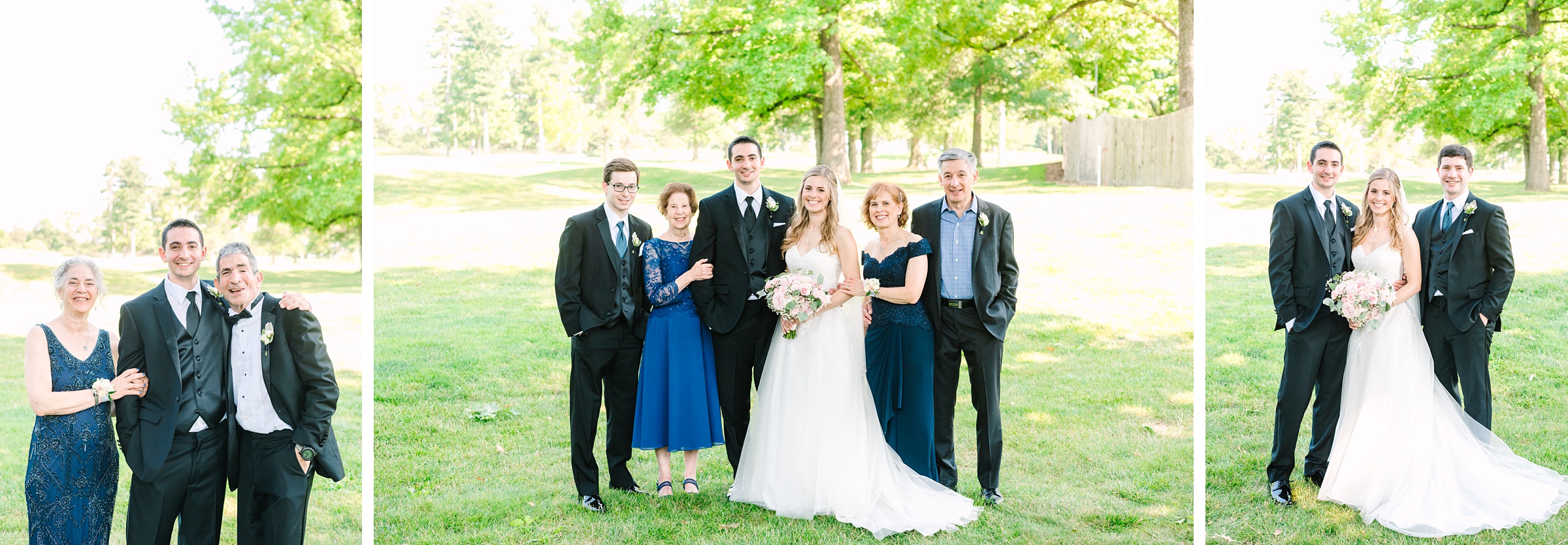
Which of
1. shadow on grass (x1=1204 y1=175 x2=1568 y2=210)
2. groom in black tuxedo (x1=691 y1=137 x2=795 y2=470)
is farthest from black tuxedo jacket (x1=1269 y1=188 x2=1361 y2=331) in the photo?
shadow on grass (x1=1204 y1=175 x2=1568 y2=210)

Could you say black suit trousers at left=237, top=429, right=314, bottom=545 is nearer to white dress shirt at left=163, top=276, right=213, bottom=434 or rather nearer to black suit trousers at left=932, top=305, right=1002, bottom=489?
white dress shirt at left=163, top=276, right=213, bottom=434

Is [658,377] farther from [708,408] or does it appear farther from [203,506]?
[203,506]

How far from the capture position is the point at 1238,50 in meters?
16.9

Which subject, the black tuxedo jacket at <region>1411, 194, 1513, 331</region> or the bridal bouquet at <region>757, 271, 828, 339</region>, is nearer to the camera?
the bridal bouquet at <region>757, 271, 828, 339</region>

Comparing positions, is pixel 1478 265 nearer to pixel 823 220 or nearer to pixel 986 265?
pixel 986 265

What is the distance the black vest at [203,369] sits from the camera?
4.15 m

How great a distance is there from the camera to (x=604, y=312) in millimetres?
5180

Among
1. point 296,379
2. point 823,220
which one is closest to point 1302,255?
point 823,220

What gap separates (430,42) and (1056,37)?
29.9 m

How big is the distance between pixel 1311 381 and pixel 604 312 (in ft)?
12.0

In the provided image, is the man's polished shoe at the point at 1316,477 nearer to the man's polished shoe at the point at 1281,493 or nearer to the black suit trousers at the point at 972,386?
the man's polished shoe at the point at 1281,493

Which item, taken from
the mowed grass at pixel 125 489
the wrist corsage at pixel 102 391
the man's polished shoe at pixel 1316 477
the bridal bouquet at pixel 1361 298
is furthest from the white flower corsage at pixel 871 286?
the wrist corsage at pixel 102 391

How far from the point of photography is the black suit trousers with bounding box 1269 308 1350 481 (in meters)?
5.25

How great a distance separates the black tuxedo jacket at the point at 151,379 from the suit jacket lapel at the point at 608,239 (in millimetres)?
1891
